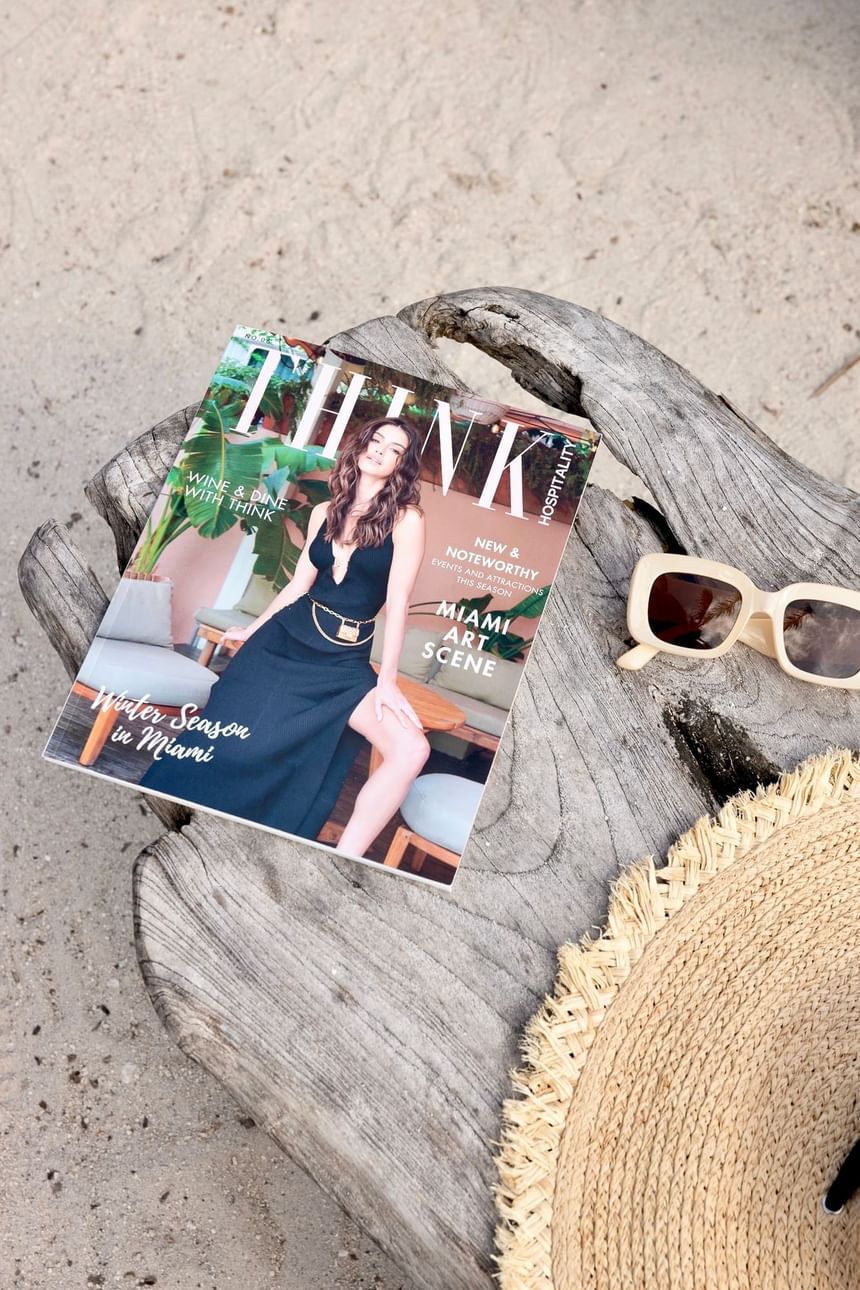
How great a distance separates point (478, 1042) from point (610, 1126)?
4.1 inches

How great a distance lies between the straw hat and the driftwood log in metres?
0.03

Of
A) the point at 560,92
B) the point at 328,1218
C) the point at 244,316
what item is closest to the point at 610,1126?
the point at 328,1218

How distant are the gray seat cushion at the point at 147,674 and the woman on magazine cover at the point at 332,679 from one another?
2 cm

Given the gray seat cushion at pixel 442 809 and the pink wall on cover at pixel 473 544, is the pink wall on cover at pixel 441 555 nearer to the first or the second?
the pink wall on cover at pixel 473 544

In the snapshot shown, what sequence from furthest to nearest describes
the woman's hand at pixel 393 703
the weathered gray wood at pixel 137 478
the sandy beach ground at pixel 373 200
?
the sandy beach ground at pixel 373 200, the weathered gray wood at pixel 137 478, the woman's hand at pixel 393 703

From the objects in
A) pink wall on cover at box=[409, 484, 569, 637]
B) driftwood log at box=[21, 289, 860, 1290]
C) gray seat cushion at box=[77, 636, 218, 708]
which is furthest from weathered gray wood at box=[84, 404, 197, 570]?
pink wall on cover at box=[409, 484, 569, 637]

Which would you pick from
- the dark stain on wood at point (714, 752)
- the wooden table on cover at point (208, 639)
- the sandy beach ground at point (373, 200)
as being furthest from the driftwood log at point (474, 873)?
the sandy beach ground at point (373, 200)

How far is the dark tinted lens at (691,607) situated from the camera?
763 millimetres

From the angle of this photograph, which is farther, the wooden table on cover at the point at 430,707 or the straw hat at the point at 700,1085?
the wooden table on cover at the point at 430,707

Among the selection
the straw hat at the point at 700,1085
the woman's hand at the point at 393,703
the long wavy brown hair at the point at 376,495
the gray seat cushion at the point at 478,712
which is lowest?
the straw hat at the point at 700,1085

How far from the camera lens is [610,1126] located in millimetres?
643

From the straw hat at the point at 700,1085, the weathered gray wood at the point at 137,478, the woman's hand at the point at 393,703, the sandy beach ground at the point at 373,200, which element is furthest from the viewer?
the sandy beach ground at the point at 373,200

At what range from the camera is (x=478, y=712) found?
75 centimetres

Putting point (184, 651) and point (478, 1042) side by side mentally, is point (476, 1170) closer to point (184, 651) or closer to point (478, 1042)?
point (478, 1042)
